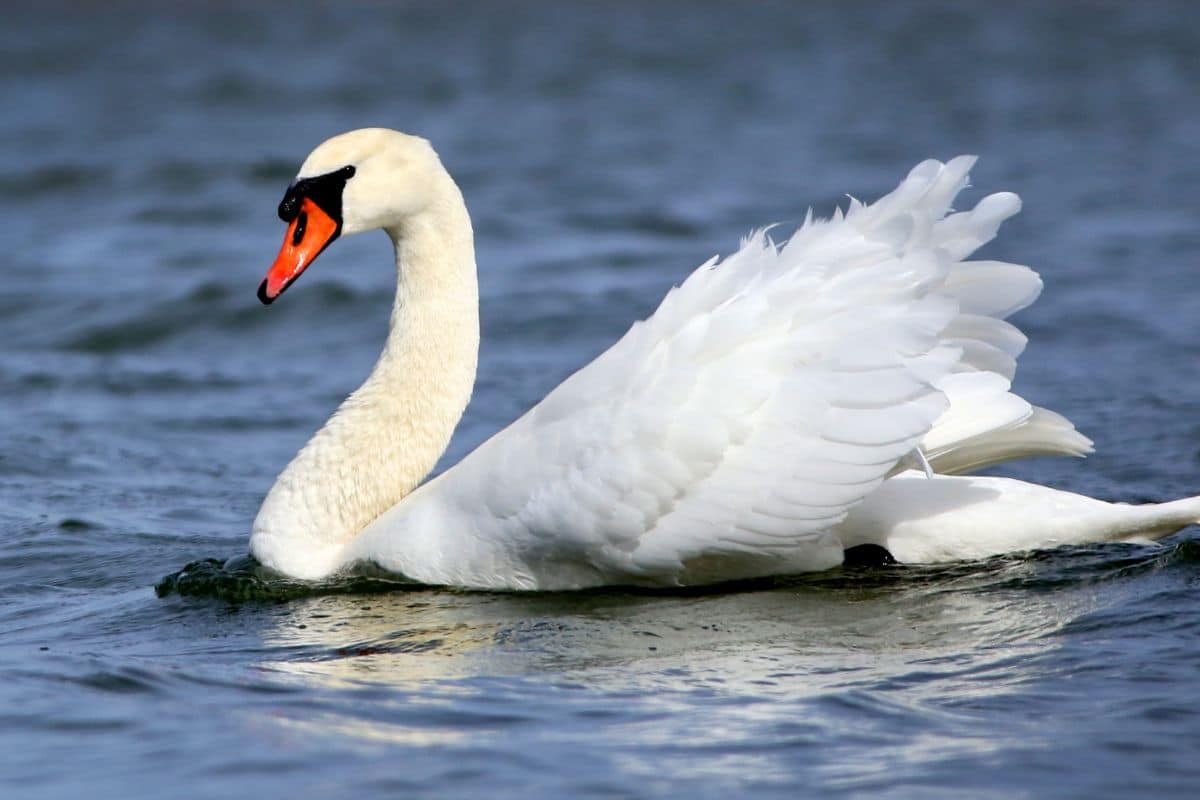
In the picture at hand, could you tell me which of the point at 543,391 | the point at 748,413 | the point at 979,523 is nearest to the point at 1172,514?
the point at 979,523

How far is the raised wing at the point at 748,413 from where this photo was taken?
5.98 meters

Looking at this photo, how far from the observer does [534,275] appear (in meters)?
14.3

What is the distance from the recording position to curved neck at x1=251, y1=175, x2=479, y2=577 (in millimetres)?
7023

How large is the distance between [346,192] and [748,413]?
1902 mm

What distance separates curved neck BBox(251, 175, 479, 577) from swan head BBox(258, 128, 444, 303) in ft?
0.41

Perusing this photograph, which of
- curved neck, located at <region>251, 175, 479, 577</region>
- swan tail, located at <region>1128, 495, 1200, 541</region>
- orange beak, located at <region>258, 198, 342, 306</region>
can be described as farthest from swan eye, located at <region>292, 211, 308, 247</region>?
swan tail, located at <region>1128, 495, 1200, 541</region>

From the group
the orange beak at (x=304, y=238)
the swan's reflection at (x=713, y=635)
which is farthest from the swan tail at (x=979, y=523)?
the orange beak at (x=304, y=238)

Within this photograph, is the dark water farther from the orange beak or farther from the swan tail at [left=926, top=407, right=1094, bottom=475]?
the orange beak

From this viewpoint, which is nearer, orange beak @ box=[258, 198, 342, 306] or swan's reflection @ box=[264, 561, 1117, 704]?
swan's reflection @ box=[264, 561, 1117, 704]

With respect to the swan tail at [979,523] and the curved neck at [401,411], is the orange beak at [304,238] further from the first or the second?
the swan tail at [979,523]

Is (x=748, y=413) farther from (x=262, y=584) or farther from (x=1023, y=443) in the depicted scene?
(x=262, y=584)

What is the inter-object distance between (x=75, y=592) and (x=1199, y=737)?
4.37m

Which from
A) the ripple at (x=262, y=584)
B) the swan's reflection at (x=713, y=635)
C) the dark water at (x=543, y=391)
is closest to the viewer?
the dark water at (x=543, y=391)

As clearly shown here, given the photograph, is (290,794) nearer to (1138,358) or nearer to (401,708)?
(401,708)
